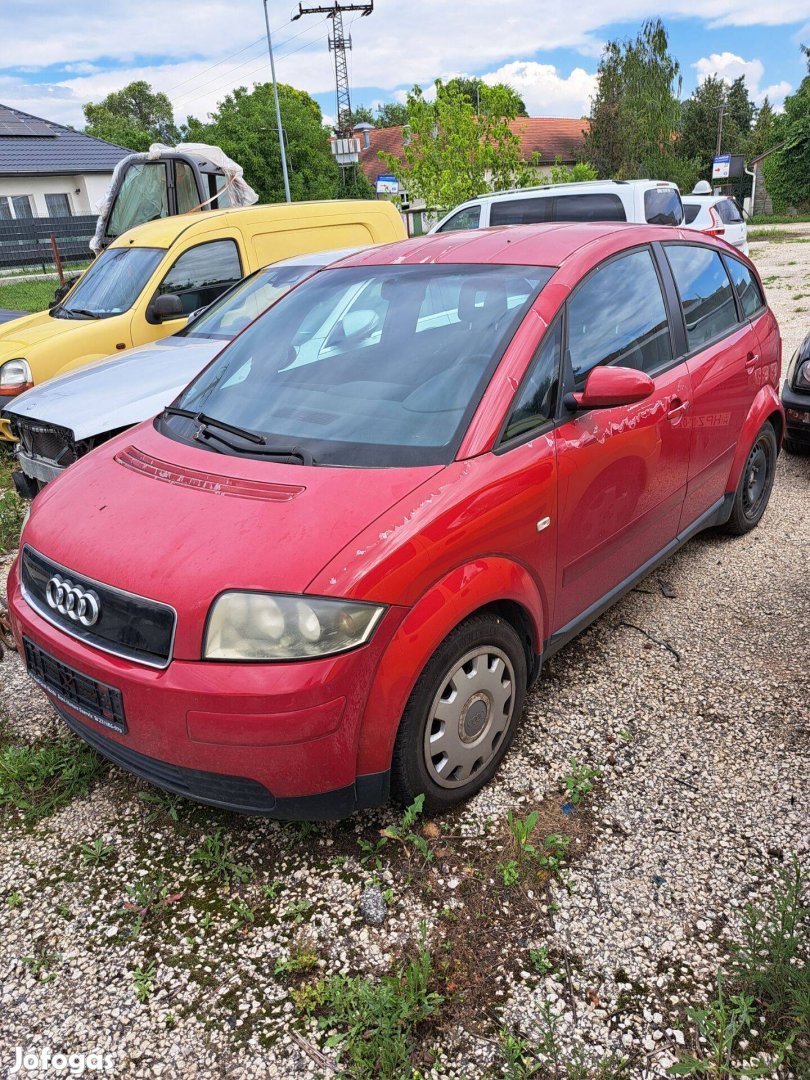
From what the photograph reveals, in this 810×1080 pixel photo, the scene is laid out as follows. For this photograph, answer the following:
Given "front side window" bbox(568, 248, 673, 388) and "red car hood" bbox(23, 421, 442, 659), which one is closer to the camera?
"red car hood" bbox(23, 421, 442, 659)

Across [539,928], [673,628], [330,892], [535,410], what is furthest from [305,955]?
[673,628]

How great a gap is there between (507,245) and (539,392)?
83cm

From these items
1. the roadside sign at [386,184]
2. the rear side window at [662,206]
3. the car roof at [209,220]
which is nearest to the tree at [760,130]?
the roadside sign at [386,184]

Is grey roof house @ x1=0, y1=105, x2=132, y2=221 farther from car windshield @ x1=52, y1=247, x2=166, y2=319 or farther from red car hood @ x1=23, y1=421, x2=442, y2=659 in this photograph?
red car hood @ x1=23, y1=421, x2=442, y2=659

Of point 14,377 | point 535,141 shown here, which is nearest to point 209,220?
point 14,377

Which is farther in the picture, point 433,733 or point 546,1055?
point 433,733

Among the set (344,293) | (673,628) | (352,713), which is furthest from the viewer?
(673,628)

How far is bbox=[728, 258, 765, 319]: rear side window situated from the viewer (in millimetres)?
4344

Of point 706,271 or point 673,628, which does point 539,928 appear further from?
point 706,271

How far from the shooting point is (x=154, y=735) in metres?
2.33

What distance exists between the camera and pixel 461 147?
1828 cm

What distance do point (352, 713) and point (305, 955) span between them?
26.9 inches

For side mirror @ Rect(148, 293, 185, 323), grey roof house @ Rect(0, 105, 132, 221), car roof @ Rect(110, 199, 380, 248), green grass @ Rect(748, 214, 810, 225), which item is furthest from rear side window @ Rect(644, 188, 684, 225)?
grey roof house @ Rect(0, 105, 132, 221)

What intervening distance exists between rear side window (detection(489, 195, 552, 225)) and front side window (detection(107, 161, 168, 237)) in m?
4.18
